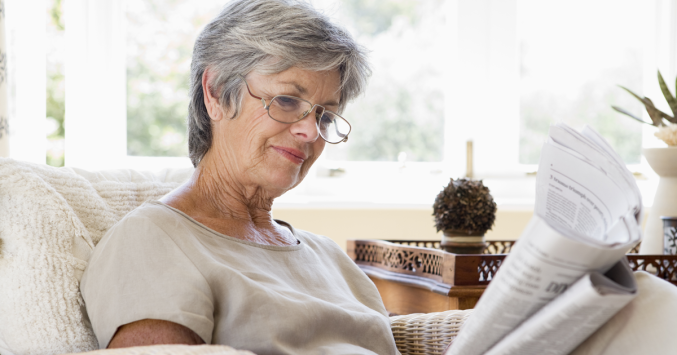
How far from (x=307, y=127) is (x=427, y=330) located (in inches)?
19.0

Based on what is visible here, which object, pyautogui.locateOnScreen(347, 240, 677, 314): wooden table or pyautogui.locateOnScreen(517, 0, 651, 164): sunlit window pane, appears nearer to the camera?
pyautogui.locateOnScreen(347, 240, 677, 314): wooden table

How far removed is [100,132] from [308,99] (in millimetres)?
1655

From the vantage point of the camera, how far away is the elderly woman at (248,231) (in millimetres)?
811

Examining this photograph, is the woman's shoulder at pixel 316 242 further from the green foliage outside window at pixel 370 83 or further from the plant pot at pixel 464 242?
the green foliage outside window at pixel 370 83

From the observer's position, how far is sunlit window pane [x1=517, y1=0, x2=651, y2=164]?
2.65m

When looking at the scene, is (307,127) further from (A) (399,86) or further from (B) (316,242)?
(A) (399,86)

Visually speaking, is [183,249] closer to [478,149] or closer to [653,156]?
[653,156]

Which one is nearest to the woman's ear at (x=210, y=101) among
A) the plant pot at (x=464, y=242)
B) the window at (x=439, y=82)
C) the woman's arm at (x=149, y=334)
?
the woman's arm at (x=149, y=334)

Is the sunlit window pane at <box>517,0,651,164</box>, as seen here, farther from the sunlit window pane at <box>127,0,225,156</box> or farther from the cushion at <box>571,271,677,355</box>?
the cushion at <box>571,271,677,355</box>

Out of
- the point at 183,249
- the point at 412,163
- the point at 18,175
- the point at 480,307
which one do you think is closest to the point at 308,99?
the point at 183,249

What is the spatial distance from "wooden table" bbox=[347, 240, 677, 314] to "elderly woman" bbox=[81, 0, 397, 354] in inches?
9.5

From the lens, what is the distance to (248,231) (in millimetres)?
1110

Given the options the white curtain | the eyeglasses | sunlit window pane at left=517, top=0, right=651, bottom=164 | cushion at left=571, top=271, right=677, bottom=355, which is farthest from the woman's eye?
sunlit window pane at left=517, top=0, right=651, bottom=164

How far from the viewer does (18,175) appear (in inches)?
35.5
